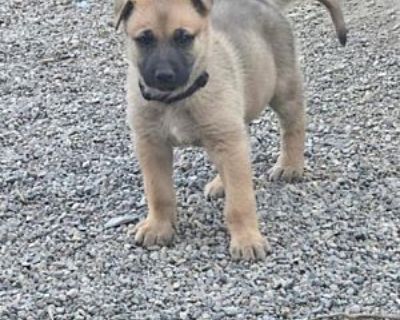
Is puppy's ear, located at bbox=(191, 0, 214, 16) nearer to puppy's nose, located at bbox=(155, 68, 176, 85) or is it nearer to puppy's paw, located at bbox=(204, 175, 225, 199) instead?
puppy's nose, located at bbox=(155, 68, 176, 85)

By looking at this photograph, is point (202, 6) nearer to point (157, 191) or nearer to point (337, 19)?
point (157, 191)

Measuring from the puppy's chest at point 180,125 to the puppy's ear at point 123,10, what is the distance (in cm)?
46

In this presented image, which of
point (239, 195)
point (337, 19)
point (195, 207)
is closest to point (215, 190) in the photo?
point (195, 207)

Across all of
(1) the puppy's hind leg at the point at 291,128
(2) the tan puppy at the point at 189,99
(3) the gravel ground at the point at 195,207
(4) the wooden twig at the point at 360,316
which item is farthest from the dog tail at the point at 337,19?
(4) the wooden twig at the point at 360,316

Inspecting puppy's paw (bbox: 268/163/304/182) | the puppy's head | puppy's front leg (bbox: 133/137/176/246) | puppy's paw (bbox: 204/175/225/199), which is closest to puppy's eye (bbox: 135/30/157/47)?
the puppy's head

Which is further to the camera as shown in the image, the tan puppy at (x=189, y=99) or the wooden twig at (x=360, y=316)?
the tan puppy at (x=189, y=99)

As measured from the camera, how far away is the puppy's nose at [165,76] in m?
5.10

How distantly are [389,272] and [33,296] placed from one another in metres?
1.52

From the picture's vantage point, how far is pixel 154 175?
5504mm

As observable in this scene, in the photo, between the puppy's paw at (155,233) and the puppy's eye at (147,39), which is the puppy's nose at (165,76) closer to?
the puppy's eye at (147,39)

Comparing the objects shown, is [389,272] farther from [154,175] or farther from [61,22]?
[61,22]

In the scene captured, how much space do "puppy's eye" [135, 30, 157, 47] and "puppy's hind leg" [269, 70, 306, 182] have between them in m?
1.21

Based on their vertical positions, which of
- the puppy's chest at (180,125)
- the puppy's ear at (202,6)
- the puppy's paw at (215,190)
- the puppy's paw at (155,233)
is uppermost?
the puppy's ear at (202,6)

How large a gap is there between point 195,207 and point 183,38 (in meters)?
1.07
